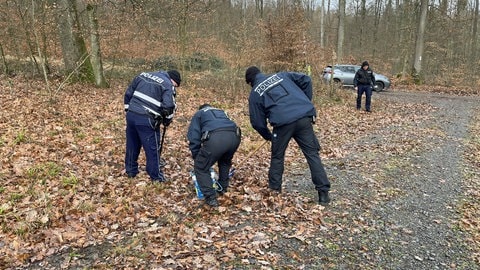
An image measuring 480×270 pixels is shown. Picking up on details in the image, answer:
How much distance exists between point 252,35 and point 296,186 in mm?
12696

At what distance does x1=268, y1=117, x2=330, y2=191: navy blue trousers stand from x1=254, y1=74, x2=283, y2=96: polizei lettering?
0.57 meters

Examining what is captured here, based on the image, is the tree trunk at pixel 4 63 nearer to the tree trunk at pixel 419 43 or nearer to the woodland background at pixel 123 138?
the woodland background at pixel 123 138

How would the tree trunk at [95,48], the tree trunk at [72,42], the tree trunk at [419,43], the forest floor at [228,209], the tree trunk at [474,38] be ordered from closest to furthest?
the forest floor at [228,209] → the tree trunk at [95,48] → the tree trunk at [72,42] → the tree trunk at [419,43] → the tree trunk at [474,38]

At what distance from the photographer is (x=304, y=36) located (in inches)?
679

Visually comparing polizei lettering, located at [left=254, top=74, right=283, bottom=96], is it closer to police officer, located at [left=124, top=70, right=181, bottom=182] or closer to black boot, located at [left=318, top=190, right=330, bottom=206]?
police officer, located at [left=124, top=70, right=181, bottom=182]

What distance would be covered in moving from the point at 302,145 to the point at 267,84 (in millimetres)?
1034

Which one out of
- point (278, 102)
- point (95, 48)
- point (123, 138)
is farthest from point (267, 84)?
point (95, 48)

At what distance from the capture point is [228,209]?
5.30 metres

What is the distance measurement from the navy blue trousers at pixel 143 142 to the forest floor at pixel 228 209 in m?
0.23

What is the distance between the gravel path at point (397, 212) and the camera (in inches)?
170

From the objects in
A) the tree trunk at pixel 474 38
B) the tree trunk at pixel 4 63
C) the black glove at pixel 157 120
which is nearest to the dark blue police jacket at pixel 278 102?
the black glove at pixel 157 120

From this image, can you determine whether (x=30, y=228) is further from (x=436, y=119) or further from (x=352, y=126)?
(x=436, y=119)

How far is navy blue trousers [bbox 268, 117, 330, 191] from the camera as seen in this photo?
5293mm

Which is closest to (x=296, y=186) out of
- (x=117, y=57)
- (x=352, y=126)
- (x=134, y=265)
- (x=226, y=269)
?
(x=226, y=269)
